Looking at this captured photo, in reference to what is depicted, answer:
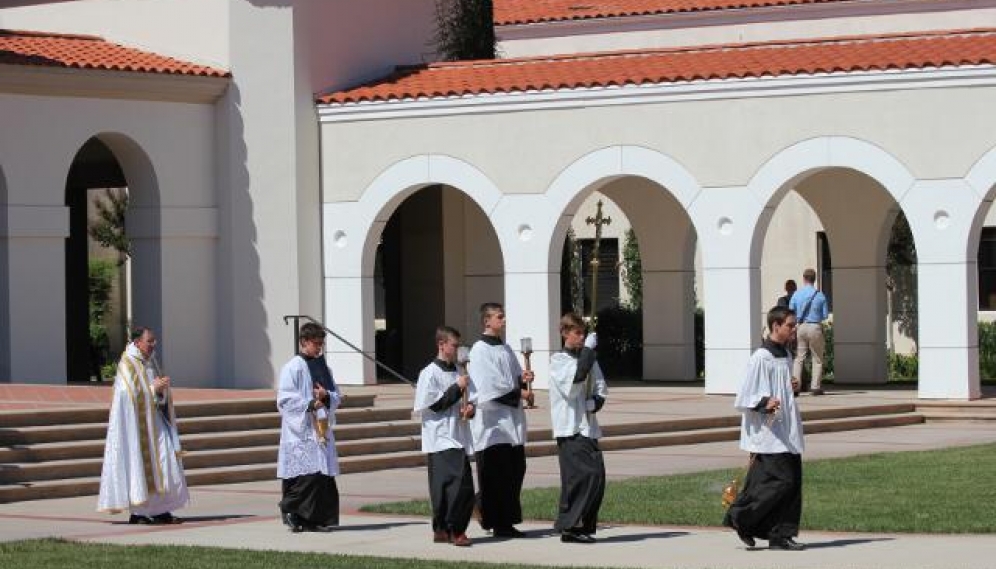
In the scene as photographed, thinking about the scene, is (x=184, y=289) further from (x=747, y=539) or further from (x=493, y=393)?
(x=747, y=539)

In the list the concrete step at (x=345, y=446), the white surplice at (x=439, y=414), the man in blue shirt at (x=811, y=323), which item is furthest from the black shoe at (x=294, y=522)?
the man in blue shirt at (x=811, y=323)

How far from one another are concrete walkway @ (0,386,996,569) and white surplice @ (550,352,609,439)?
2.77 feet

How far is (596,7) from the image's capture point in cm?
4497

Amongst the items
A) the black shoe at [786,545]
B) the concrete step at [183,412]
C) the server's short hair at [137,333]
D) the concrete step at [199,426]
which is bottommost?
the black shoe at [786,545]

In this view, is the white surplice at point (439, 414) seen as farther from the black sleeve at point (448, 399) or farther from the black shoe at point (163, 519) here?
the black shoe at point (163, 519)

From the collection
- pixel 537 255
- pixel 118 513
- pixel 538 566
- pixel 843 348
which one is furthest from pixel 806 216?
pixel 538 566

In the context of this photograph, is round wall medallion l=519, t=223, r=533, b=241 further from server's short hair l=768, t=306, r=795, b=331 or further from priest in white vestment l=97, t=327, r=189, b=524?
server's short hair l=768, t=306, r=795, b=331

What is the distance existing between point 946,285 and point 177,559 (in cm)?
1505

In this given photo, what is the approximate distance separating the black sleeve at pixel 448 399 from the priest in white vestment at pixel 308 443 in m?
1.23

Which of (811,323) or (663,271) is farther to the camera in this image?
(663,271)

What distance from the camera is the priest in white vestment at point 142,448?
18875 millimetres

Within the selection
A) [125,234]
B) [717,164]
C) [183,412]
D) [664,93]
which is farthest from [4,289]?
[717,164]

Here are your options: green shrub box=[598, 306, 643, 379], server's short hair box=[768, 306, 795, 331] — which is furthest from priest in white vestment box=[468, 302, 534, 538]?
green shrub box=[598, 306, 643, 379]

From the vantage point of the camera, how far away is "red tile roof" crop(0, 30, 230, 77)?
29.5 meters
